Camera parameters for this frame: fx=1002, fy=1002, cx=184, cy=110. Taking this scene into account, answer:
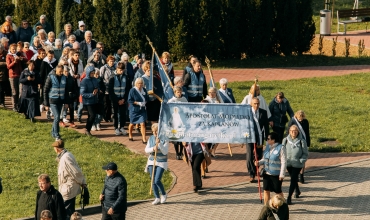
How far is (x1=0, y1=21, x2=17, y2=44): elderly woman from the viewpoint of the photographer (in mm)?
28094

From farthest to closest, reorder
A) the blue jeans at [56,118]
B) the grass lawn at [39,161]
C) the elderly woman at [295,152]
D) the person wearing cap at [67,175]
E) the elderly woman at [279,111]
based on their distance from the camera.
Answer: the blue jeans at [56,118] → the elderly woman at [279,111] → the grass lawn at [39,161] → the elderly woman at [295,152] → the person wearing cap at [67,175]

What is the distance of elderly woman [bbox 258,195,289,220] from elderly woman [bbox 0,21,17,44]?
47.0ft

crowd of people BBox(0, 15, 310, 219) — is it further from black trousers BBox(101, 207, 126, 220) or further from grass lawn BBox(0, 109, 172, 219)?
grass lawn BBox(0, 109, 172, 219)

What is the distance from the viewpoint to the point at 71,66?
24359mm

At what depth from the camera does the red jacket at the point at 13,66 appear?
25.2 meters

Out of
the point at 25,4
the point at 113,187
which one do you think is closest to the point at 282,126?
the point at 113,187

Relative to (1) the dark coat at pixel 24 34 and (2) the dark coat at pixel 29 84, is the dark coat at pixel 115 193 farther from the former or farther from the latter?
(1) the dark coat at pixel 24 34

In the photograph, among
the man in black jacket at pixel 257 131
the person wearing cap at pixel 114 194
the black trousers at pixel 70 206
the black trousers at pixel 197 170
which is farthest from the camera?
the man in black jacket at pixel 257 131

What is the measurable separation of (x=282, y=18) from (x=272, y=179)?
53.5 feet

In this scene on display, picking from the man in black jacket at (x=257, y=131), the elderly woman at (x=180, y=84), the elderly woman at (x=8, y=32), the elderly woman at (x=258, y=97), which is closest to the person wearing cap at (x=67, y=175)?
the man in black jacket at (x=257, y=131)

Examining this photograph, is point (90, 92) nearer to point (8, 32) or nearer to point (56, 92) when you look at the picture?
point (56, 92)

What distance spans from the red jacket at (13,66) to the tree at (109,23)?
23.0ft

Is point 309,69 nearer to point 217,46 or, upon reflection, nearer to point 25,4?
point 217,46

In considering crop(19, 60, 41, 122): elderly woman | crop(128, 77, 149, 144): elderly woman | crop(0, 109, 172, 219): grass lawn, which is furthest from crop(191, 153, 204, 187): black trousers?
crop(19, 60, 41, 122): elderly woman
